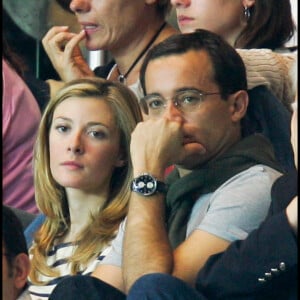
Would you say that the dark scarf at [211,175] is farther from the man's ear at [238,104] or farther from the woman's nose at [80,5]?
the woman's nose at [80,5]

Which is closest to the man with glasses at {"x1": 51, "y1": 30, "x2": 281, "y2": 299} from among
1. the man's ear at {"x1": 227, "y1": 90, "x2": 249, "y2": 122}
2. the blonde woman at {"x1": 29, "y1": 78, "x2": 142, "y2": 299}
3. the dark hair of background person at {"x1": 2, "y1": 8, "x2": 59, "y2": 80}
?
the man's ear at {"x1": 227, "y1": 90, "x2": 249, "y2": 122}

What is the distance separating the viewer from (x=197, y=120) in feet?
6.84

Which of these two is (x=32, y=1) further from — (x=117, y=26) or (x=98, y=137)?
(x=98, y=137)

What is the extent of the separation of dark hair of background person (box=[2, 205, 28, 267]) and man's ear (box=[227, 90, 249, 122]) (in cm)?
45

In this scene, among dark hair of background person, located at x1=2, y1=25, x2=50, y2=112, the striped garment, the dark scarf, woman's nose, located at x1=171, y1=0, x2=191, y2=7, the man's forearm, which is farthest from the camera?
dark hair of background person, located at x1=2, y1=25, x2=50, y2=112

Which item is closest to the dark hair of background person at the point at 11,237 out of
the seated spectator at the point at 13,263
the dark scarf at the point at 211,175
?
the seated spectator at the point at 13,263

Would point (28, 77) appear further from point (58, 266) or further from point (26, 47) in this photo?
point (58, 266)

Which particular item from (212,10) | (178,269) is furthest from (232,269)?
(212,10)

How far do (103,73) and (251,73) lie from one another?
592mm

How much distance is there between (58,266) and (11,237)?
0.23 metres

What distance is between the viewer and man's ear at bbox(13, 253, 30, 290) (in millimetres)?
2055

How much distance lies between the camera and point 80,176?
228 centimetres

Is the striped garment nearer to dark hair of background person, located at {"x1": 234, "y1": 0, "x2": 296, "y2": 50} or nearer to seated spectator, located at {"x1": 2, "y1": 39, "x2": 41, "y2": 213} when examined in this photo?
seated spectator, located at {"x1": 2, "y1": 39, "x2": 41, "y2": 213}

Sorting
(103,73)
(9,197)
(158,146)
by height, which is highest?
(158,146)
